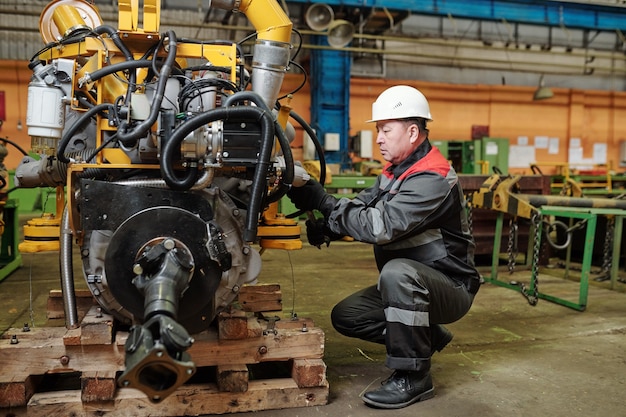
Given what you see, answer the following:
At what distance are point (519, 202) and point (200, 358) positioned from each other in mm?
3257

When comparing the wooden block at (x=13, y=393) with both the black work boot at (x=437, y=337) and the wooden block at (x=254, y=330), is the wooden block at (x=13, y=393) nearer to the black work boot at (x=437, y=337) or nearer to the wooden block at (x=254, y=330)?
the wooden block at (x=254, y=330)

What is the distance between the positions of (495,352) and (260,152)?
184 centimetres

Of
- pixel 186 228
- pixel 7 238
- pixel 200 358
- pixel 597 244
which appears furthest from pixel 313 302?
pixel 597 244

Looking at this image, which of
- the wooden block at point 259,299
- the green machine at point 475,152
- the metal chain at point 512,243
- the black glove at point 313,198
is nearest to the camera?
the black glove at point 313,198

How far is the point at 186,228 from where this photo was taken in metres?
1.97

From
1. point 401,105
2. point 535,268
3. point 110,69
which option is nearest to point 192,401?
point 110,69

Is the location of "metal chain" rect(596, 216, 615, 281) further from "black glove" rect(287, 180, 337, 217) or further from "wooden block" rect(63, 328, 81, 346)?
"wooden block" rect(63, 328, 81, 346)

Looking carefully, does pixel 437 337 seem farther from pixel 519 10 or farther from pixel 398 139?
pixel 519 10

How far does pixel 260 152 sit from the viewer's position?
191 cm

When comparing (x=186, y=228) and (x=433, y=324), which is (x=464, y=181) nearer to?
(x=433, y=324)

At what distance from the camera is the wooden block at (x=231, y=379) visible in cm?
212

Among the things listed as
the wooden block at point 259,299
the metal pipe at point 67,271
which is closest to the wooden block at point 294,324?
the wooden block at point 259,299

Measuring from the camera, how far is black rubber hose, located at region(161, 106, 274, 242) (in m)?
1.84

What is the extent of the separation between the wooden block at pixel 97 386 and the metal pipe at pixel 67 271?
1.02ft
